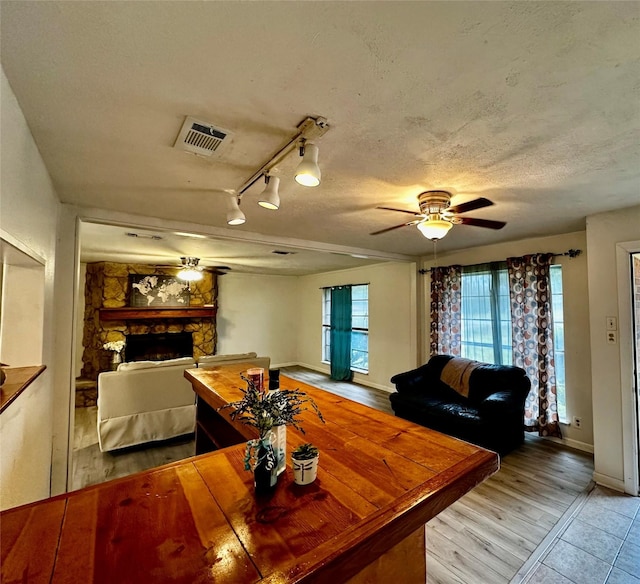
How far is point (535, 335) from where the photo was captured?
11.7ft

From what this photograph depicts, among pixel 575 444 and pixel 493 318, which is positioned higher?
pixel 493 318

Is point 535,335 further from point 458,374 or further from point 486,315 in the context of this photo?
point 458,374

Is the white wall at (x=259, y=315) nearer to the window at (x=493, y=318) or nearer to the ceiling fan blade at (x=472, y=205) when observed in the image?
the window at (x=493, y=318)

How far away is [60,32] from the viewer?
952mm

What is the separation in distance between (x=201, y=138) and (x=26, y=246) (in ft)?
3.08

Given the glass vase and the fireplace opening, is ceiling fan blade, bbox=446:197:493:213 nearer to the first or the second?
the glass vase

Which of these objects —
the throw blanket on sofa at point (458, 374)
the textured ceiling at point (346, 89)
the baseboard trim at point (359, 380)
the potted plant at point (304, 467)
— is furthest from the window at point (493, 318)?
the potted plant at point (304, 467)

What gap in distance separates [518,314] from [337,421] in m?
3.16

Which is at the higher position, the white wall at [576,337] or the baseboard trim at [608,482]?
the white wall at [576,337]

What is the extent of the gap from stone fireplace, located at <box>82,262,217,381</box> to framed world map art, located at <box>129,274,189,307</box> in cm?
10

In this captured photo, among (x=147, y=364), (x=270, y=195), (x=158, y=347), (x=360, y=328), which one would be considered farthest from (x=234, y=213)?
(x=158, y=347)

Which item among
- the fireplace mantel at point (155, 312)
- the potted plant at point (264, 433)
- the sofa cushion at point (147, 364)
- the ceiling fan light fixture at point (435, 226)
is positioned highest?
the ceiling fan light fixture at point (435, 226)

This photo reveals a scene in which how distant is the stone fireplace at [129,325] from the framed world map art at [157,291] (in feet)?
0.31

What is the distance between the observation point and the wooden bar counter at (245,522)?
2.23 feet
